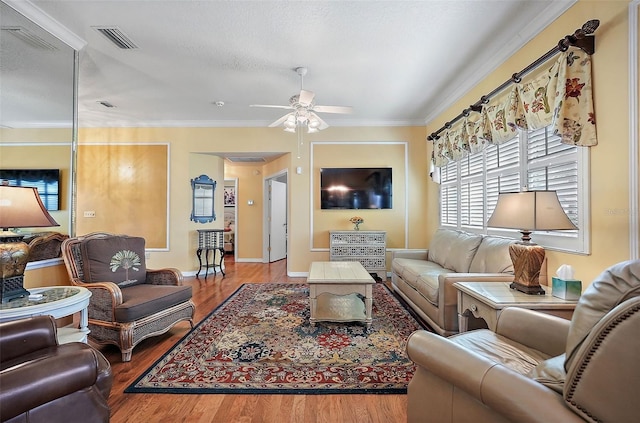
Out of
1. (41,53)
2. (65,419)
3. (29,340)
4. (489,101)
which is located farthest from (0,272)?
A: (489,101)

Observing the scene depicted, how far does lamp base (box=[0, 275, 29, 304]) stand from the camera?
1.76 m

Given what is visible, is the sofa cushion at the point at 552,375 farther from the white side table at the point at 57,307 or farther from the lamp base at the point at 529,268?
the white side table at the point at 57,307

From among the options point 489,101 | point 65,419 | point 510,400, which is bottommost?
point 65,419

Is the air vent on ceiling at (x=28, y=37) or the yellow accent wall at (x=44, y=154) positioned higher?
the air vent on ceiling at (x=28, y=37)

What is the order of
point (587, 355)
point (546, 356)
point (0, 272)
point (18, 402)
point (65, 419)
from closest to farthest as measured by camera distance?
point (587, 355) → point (18, 402) → point (65, 419) → point (546, 356) → point (0, 272)

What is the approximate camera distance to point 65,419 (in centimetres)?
114

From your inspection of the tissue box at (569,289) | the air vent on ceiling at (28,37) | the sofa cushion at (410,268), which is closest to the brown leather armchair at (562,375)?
the tissue box at (569,289)

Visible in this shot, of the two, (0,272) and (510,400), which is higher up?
(0,272)

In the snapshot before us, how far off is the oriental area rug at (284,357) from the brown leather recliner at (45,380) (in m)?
0.68

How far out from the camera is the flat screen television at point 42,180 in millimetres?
2470

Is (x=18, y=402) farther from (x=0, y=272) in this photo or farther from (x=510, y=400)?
(x=510, y=400)

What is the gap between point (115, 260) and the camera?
270 centimetres

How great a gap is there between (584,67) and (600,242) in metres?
1.16

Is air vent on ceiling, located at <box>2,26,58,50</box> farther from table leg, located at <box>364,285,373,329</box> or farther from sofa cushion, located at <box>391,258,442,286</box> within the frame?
sofa cushion, located at <box>391,258,442,286</box>
